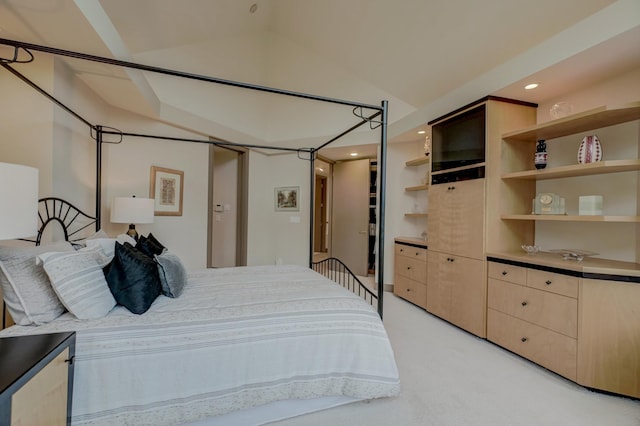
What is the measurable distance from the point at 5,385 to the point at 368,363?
152 cm

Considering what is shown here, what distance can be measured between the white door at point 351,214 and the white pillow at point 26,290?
4.32 metres

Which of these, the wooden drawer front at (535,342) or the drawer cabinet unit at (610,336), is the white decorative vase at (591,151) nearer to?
the drawer cabinet unit at (610,336)

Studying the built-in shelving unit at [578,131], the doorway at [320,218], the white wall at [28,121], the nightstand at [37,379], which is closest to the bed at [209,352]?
the nightstand at [37,379]

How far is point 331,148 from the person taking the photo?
4723 mm

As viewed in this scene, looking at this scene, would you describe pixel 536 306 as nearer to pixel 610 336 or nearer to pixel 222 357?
pixel 610 336

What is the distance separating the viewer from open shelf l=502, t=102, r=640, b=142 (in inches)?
77.9

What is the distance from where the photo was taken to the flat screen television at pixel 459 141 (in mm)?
2846

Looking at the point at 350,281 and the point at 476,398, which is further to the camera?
the point at 350,281

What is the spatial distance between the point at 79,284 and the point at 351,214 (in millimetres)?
4359

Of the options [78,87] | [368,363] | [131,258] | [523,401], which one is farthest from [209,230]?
[523,401]

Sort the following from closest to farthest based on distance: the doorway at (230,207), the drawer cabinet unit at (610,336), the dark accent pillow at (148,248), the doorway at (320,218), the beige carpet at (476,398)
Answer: the beige carpet at (476,398)
the drawer cabinet unit at (610,336)
the dark accent pillow at (148,248)
the doorway at (230,207)
the doorway at (320,218)

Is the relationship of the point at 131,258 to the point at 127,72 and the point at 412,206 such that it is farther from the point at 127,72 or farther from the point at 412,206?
the point at 412,206

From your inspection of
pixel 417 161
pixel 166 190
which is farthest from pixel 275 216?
pixel 417 161

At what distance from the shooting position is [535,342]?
228cm
